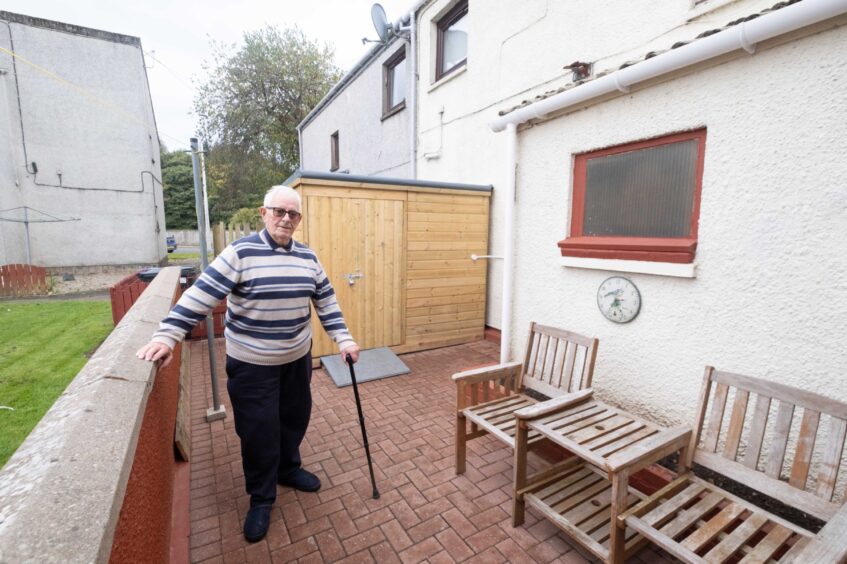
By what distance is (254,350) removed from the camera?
7.49ft

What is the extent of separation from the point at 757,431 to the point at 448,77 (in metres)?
6.63

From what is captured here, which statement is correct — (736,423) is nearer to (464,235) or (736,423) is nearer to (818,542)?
(818,542)

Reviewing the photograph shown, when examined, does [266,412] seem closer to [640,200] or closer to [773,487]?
[773,487]

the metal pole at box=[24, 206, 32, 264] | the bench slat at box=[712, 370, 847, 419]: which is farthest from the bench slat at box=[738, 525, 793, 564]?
the metal pole at box=[24, 206, 32, 264]

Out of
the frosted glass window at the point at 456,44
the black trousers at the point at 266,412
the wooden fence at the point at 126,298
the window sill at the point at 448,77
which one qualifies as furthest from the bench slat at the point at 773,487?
the frosted glass window at the point at 456,44

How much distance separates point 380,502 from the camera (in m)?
2.70

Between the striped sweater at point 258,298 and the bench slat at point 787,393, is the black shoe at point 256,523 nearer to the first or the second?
the striped sweater at point 258,298

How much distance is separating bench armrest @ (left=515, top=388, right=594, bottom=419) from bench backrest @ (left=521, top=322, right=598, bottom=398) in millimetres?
108

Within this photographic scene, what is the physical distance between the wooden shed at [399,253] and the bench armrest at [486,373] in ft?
8.36

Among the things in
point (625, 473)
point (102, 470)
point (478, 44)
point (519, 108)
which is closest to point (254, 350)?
point (102, 470)

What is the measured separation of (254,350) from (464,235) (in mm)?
4150

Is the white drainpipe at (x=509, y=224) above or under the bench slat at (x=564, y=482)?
above

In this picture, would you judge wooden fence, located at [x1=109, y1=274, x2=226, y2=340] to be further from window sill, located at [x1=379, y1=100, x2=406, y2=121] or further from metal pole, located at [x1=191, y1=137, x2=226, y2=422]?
window sill, located at [x1=379, y1=100, x2=406, y2=121]

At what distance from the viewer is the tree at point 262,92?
19.1 m
